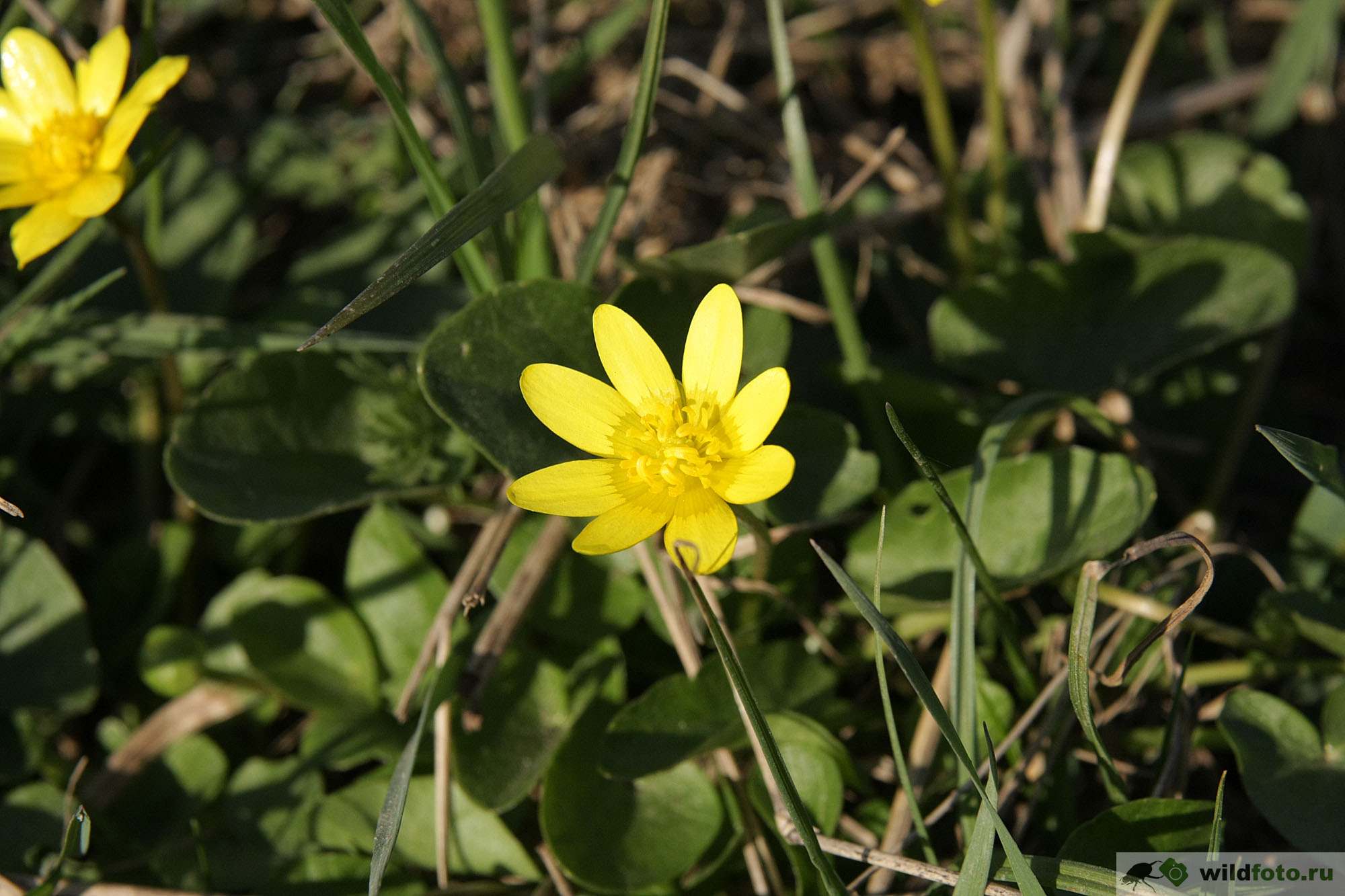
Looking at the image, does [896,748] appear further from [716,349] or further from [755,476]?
[716,349]

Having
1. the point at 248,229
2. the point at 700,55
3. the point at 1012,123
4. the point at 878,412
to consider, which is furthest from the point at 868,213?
the point at 248,229

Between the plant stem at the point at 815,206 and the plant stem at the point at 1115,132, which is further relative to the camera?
the plant stem at the point at 1115,132

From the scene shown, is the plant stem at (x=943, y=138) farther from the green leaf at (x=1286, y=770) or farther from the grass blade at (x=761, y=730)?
the grass blade at (x=761, y=730)

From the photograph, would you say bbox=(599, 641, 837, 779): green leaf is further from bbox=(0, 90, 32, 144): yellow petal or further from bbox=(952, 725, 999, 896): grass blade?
bbox=(0, 90, 32, 144): yellow petal

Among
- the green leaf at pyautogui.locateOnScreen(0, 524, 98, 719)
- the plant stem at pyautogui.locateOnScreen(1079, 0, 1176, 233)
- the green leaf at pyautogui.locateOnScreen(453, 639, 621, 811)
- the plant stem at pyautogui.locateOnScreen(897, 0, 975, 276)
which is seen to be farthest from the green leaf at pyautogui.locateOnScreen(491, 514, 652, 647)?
the plant stem at pyautogui.locateOnScreen(1079, 0, 1176, 233)

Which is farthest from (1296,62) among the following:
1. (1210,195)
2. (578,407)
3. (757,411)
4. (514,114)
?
(578,407)

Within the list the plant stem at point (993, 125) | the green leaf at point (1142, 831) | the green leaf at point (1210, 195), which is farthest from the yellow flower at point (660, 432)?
the green leaf at point (1210, 195)
